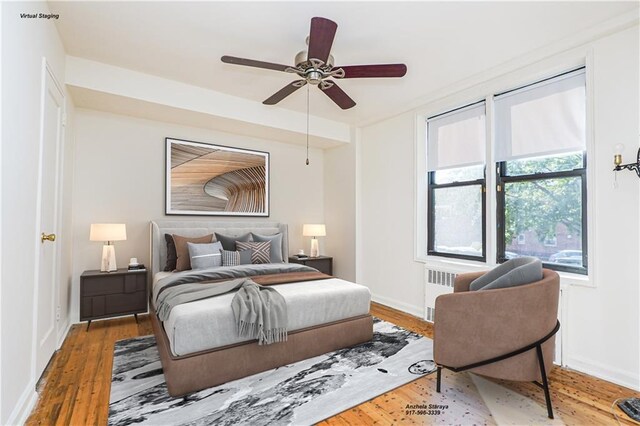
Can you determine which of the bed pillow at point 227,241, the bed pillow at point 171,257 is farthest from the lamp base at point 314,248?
the bed pillow at point 171,257

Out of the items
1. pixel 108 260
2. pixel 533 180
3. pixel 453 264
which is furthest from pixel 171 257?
pixel 533 180

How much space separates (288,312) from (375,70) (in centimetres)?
209

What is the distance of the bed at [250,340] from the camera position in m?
2.18

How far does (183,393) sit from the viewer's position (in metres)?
2.16

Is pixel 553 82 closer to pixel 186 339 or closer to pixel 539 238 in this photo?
pixel 539 238

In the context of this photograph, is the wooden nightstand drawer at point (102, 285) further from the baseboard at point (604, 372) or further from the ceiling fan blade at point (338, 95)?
the baseboard at point (604, 372)

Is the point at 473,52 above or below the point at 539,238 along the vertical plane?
above

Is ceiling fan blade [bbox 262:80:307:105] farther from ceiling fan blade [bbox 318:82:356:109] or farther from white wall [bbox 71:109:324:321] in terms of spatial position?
white wall [bbox 71:109:324:321]

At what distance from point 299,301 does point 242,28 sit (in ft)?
7.67

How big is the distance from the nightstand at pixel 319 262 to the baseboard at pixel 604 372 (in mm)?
3149

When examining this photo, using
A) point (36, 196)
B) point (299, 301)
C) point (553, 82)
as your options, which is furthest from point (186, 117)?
point (553, 82)

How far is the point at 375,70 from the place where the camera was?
98.9 inches

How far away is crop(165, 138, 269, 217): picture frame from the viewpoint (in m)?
4.32

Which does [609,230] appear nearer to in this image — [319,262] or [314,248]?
[319,262]
